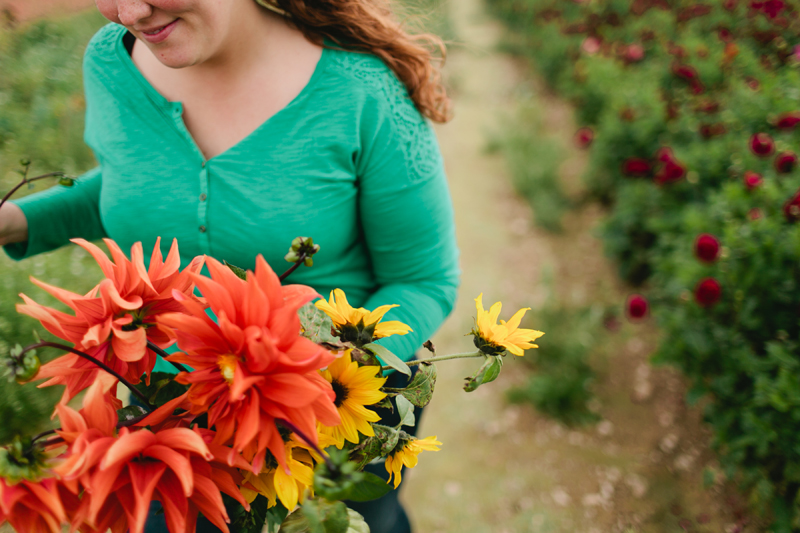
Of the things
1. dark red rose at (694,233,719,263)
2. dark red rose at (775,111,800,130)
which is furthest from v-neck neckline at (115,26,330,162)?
dark red rose at (775,111,800,130)

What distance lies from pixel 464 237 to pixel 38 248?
3540mm

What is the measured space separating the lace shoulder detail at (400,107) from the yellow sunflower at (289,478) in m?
0.69

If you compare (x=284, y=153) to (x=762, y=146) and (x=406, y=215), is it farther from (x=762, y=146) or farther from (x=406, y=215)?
(x=762, y=146)

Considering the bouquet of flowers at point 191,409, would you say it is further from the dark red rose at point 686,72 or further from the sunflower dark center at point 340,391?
the dark red rose at point 686,72

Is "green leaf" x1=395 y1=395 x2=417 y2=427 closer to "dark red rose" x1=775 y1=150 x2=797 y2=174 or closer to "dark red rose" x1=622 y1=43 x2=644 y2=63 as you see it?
"dark red rose" x1=775 y1=150 x2=797 y2=174

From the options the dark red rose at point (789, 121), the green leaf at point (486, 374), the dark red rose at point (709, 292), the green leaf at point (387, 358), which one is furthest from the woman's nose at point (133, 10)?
the dark red rose at point (789, 121)

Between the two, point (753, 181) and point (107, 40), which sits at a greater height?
point (107, 40)

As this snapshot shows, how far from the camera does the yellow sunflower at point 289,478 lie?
20.5 inches

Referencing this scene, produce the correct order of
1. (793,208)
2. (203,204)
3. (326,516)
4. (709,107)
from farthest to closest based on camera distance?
(709,107), (793,208), (203,204), (326,516)

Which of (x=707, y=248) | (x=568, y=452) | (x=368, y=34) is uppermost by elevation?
(x=368, y=34)

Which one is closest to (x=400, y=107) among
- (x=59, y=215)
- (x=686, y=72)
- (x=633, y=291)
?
(x=59, y=215)

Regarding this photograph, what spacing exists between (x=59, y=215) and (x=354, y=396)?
3.52ft

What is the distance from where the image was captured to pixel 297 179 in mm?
1065

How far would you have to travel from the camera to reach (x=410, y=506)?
2.40 meters
